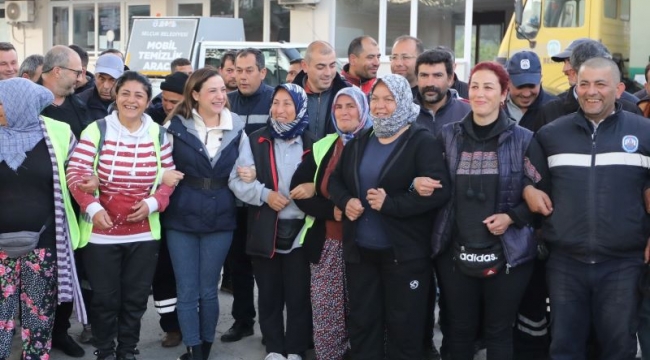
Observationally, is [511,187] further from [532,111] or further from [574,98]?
[532,111]

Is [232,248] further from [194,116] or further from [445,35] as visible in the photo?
[445,35]

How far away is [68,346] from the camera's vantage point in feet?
17.1

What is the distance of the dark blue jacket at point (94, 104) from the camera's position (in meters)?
5.73

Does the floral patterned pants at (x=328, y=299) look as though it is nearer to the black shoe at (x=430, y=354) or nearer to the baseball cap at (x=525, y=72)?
the black shoe at (x=430, y=354)

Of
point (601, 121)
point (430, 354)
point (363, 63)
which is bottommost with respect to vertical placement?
point (430, 354)

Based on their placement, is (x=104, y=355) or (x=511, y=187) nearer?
(x=511, y=187)

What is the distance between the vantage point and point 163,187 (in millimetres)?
4738

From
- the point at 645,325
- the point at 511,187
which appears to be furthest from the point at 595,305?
the point at 511,187

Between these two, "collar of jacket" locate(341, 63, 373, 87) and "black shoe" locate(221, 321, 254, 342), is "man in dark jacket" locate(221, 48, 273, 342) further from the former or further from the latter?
"collar of jacket" locate(341, 63, 373, 87)

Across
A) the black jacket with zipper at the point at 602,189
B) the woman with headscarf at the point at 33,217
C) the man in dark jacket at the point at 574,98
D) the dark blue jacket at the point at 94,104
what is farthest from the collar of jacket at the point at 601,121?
the dark blue jacket at the point at 94,104

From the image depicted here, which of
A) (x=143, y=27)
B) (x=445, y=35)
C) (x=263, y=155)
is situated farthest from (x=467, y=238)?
(x=445, y=35)

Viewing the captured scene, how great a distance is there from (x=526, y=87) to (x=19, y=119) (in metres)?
3.31

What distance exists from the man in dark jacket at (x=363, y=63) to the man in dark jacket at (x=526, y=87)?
1101 mm

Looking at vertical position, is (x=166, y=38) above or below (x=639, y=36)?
above
